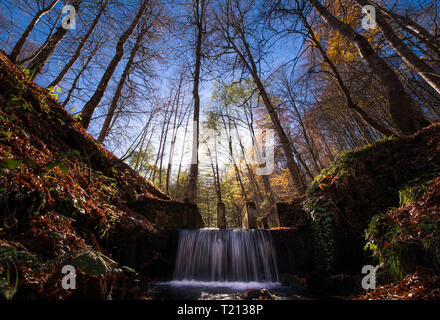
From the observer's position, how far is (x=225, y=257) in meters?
5.17

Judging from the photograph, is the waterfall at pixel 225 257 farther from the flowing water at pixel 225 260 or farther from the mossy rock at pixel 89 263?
the mossy rock at pixel 89 263

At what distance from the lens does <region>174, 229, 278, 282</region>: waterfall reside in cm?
486

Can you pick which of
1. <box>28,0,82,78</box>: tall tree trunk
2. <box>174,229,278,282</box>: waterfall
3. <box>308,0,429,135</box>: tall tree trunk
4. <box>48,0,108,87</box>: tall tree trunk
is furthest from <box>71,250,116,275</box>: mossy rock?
<box>48,0,108,87</box>: tall tree trunk

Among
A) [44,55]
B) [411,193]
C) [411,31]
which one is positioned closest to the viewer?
[411,193]

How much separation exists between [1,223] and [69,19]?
24.8 ft

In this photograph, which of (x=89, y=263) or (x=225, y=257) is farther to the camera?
(x=225, y=257)

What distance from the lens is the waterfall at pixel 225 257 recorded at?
191 inches

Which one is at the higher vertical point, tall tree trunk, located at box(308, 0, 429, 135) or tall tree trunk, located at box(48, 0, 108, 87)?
tall tree trunk, located at box(48, 0, 108, 87)

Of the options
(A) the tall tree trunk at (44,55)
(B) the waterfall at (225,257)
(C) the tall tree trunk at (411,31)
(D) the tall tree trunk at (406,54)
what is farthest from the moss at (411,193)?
(A) the tall tree trunk at (44,55)

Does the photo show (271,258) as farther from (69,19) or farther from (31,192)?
(69,19)

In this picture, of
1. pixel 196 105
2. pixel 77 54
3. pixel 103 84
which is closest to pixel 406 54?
pixel 196 105

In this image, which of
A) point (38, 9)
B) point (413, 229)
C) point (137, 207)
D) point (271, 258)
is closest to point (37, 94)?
point (38, 9)

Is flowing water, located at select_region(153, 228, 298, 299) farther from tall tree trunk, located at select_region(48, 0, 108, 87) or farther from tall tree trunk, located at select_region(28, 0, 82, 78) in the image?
tall tree trunk, located at select_region(48, 0, 108, 87)

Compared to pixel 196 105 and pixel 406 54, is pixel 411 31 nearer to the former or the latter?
pixel 406 54
